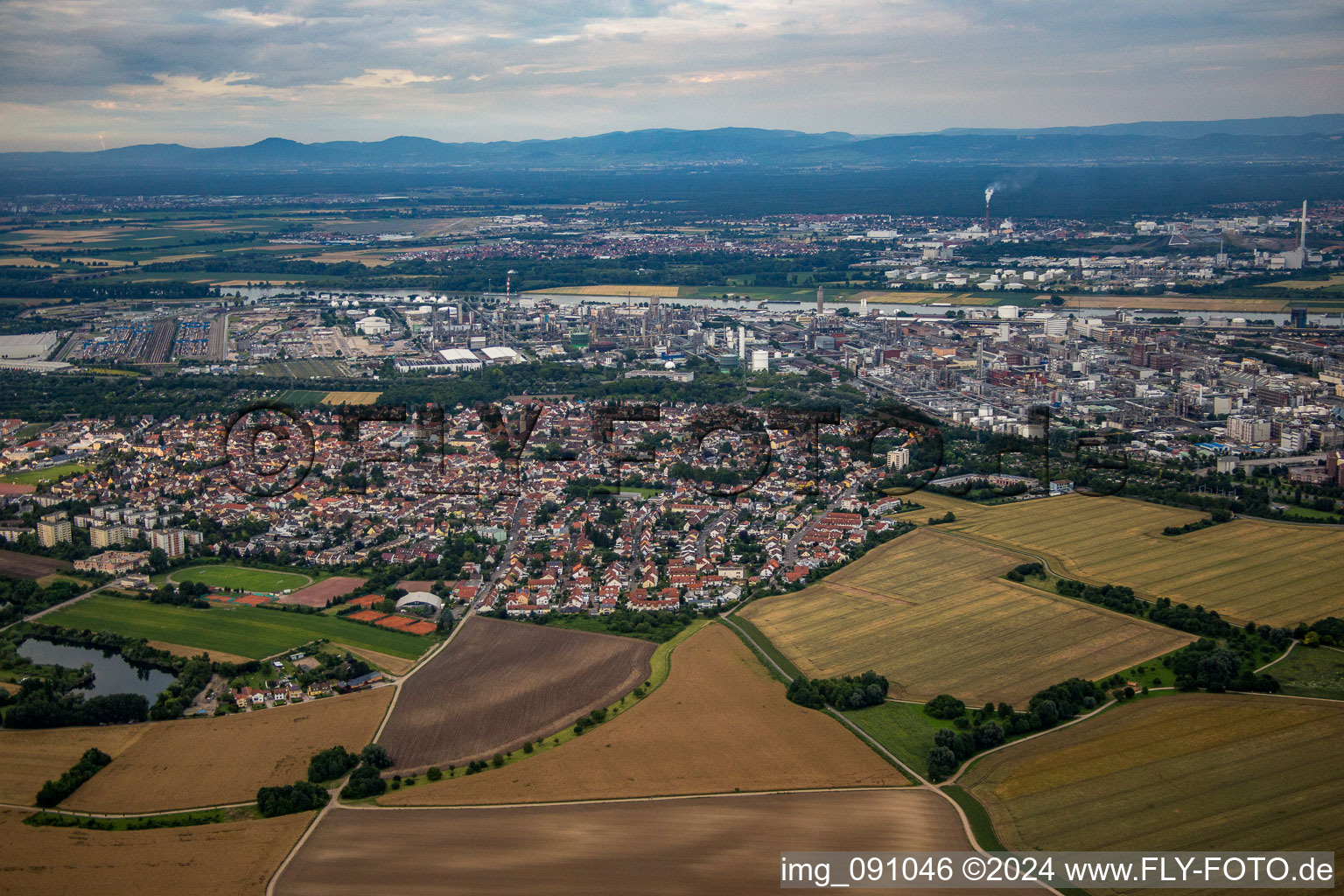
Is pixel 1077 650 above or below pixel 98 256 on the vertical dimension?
below

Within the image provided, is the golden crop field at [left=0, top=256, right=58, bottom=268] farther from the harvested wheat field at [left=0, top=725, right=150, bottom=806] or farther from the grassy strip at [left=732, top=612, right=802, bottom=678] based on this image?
the grassy strip at [left=732, top=612, right=802, bottom=678]

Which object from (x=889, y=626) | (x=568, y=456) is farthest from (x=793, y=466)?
(x=889, y=626)

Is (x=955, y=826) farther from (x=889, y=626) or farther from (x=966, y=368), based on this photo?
(x=966, y=368)

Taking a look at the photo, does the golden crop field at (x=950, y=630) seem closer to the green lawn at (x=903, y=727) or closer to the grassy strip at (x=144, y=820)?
the green lawn at (x=903, y=727)

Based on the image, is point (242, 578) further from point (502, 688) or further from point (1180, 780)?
point (1180, 780)

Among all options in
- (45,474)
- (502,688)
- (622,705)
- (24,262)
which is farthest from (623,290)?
(622,705)

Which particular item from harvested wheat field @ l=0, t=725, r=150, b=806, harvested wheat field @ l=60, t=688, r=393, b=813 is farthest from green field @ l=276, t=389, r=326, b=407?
harvested wheat field @ l=60, t=688, r=393, b=813

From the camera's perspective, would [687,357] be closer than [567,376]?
No
